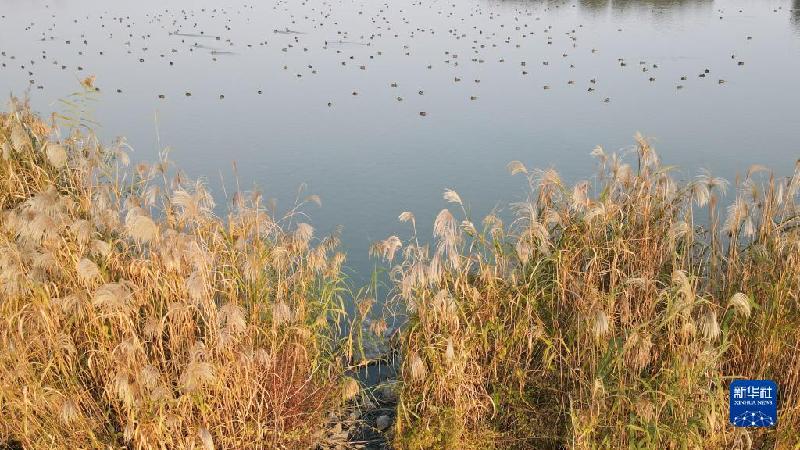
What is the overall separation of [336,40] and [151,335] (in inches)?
746

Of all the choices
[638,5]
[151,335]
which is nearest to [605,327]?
[151,335]

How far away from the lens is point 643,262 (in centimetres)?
457

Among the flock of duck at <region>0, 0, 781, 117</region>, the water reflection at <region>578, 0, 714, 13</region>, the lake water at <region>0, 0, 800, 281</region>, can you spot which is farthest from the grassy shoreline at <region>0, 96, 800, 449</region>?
the water reflection at <region>578, 0, 714, 13</region>

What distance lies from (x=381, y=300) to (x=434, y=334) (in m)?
2.54

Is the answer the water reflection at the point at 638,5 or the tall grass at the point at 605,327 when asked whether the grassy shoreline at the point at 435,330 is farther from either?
the water reflection at the point at 638,5

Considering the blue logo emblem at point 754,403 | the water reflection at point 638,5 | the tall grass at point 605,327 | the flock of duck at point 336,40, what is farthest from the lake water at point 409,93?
the blue logo emblem at point 754,403

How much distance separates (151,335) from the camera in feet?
13.0

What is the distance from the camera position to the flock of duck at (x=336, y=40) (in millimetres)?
17641

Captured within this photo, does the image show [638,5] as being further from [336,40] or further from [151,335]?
[151,335]

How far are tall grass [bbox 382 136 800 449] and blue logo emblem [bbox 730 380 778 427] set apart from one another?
61 mm

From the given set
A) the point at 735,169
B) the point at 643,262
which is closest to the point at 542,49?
the point at 735,169

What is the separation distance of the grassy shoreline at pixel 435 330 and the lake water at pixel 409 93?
1480 mm

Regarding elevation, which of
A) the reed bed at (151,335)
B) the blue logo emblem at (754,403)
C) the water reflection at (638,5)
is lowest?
the blue logo emblem at (754,403)

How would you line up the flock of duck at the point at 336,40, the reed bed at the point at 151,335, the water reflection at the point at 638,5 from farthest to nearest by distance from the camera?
the water reflection at the point at 638,5
the flock of duck at the point at 336,40
the reed bed at the point at 151,335
